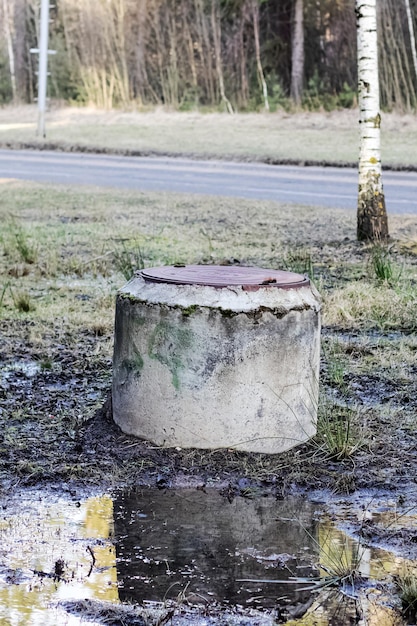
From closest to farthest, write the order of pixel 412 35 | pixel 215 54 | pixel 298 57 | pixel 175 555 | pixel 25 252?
pixel 175 555 → pixel 25 252 → pixel 412 35 → pixel 298 57 → pixel 215 54

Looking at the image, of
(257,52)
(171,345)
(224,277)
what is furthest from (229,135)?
(171,345)

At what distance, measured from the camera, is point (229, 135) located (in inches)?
987

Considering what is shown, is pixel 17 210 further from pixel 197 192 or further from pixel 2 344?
pixel 2 344

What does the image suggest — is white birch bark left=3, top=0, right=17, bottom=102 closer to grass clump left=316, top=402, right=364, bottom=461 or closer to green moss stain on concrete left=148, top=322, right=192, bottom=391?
grass clump left=316, top=402, right=364, bottom=461

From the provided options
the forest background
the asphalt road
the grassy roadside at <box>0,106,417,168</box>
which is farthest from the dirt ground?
the forest background

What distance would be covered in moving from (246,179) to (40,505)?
43.0ft

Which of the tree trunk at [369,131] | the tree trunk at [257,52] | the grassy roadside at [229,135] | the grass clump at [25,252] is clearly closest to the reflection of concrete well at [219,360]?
the grass clump at [25,252]

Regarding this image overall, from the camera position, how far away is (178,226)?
1140 centimetres

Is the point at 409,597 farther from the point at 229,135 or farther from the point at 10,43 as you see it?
the point at 10,43

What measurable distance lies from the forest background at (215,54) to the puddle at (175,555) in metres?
25.1

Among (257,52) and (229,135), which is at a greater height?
(257,52)

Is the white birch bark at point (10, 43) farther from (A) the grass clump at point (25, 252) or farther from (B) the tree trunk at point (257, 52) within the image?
(A) the grass clump at point (25, 252)

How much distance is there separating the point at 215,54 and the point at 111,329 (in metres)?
25.3

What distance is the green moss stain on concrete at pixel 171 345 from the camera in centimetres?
443
